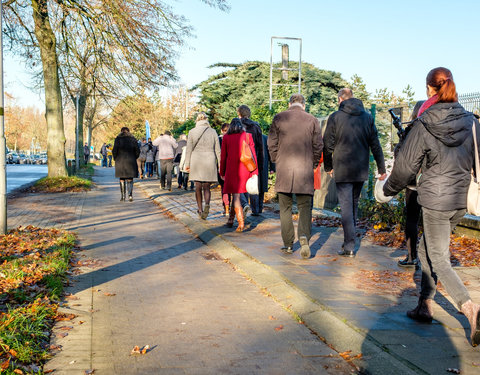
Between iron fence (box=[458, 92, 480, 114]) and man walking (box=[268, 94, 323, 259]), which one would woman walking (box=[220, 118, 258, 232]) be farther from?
iron fence (box=[458, 92, 480, 114])

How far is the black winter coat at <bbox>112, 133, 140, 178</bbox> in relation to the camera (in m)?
14.5

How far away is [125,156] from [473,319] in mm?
11822

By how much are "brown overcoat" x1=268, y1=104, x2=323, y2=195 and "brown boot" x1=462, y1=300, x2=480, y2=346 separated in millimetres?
3314

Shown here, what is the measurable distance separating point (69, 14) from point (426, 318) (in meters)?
15.9

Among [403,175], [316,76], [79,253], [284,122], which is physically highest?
[316,76]

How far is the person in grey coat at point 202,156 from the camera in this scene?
1077 cm

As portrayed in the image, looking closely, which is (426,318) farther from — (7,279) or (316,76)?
(316,76)

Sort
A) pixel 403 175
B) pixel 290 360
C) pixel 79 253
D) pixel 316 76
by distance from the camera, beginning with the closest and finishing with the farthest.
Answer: pixel 290 360 → pixel 403 175 → pixel 79 253 → pixel 316 76

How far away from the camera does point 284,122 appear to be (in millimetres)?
7031

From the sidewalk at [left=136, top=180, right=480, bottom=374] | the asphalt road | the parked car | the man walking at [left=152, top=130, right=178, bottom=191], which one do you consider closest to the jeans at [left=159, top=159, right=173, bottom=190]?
the man walking at [left=152, top=130, right=178, bottom=191]

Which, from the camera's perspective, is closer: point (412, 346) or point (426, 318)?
point (412, 346)

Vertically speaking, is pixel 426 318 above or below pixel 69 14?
below

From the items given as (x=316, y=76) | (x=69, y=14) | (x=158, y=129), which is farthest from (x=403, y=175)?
(x=158, y=129)

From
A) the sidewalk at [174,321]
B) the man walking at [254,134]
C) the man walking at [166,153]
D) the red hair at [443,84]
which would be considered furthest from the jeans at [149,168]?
the red hair at [443,84]
